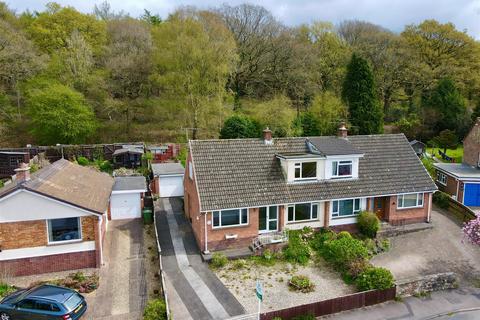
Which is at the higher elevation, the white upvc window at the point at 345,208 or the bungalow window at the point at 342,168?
the bungalow window at the point at 342,168

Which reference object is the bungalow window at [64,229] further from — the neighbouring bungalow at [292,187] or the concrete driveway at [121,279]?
the neighbouring bungalow at [292,187]

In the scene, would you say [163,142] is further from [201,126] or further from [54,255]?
[54,255]

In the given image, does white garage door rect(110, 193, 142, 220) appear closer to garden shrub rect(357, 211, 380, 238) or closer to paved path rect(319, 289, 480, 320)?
garden shrub rect(357, 211, 380, 238)

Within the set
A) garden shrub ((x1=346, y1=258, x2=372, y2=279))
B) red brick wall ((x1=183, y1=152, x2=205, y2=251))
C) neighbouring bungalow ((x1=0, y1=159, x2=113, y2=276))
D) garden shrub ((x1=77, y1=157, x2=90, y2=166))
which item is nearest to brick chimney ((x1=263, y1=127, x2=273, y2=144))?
red brick wall ((x1=183, y1=152, x2=205, y2=251))

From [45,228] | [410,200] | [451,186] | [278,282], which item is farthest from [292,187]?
[451,186]

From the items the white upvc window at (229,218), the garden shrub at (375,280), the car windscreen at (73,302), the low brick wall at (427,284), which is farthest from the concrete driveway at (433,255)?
the car windscreen at (73,302)

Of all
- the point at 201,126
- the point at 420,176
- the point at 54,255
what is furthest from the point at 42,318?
the point at 201,126
